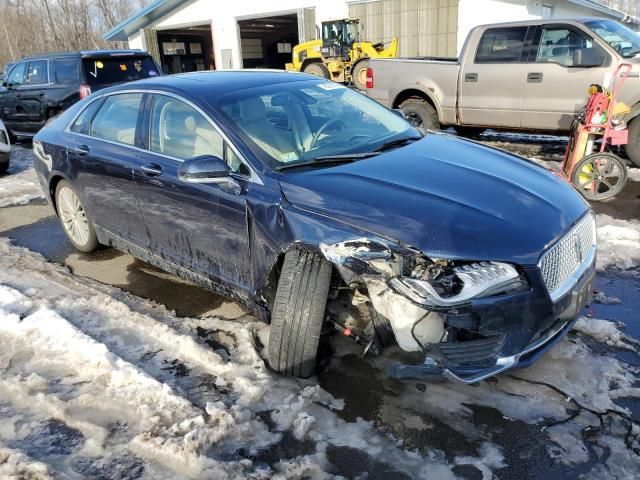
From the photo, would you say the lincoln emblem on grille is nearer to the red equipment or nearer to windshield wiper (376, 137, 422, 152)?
windshield wiper (376, 137, 422, 152)

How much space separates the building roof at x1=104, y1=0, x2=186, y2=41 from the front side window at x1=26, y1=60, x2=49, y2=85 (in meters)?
15.2

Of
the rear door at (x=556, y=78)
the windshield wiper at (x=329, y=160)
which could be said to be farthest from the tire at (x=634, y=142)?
the windshield wiper at (x=329, y=160)

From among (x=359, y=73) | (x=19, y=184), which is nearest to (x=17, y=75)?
(x=19, y=184)

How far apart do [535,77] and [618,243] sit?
3.85 metres

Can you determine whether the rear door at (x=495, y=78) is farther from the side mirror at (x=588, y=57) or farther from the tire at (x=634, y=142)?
the tire at (x=634, y=142)

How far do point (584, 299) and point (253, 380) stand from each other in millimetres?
1882

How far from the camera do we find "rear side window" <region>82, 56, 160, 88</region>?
1037cm

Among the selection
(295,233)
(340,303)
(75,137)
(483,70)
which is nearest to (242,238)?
(295,233)

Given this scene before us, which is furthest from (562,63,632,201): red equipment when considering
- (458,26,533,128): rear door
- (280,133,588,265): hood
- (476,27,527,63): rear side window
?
(280,133,588,265): hood

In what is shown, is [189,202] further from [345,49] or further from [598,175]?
[345,49]

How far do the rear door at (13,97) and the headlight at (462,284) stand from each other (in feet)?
37.7

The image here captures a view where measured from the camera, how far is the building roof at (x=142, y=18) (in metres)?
25.0

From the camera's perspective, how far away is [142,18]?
26.0 m

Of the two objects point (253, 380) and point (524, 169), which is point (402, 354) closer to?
point (253, 380)
